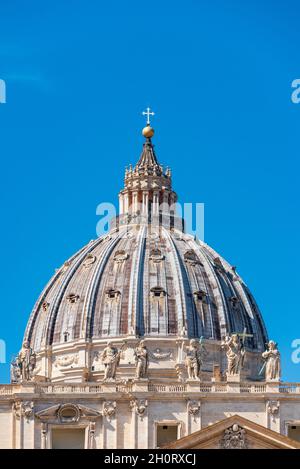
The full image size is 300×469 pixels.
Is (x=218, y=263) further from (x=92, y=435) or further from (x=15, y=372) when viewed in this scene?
(x=92, y=435)

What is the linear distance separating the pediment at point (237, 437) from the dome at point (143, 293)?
45.3 m

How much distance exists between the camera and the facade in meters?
135

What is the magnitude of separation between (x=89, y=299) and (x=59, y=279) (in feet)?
27.9

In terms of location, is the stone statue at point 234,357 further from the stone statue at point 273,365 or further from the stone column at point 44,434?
the stone column at point 44,434

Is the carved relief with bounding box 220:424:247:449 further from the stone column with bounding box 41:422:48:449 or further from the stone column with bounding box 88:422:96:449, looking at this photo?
the stone column with bounding box 41:422:48:449

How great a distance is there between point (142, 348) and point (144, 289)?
Answer: 48.5m

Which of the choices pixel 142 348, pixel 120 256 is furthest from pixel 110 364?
pixel 120 256

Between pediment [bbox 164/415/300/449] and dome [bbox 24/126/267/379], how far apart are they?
149 ft

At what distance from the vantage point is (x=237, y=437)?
131 metres

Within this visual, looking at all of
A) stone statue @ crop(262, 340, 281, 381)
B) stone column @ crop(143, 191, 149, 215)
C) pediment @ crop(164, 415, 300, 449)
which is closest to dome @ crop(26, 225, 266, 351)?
stone column @ crop(143, 191, 149, 215)

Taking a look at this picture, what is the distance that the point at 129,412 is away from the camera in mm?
134875

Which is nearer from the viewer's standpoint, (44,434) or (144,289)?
(44,434)
